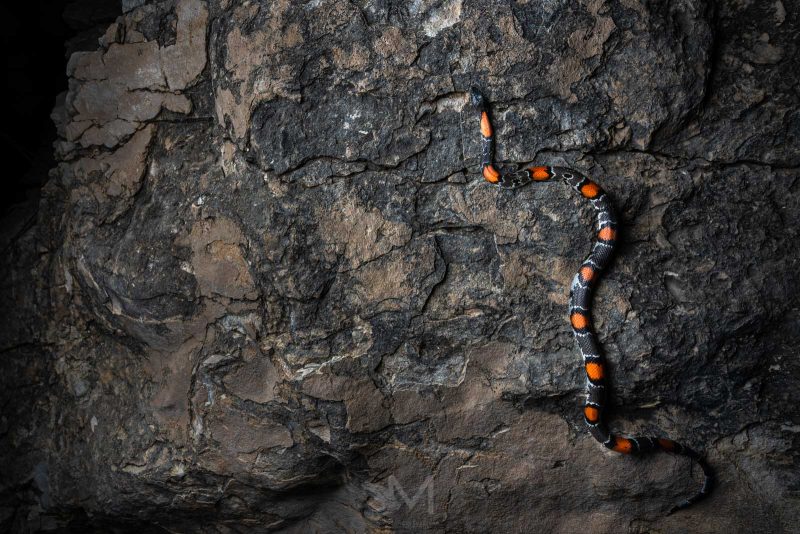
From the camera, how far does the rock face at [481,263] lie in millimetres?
3393

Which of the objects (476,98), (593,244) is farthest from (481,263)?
(476,98)

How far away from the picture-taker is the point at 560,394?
137 inches

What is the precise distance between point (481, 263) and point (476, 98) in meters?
0.74

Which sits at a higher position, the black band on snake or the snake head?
the snake head

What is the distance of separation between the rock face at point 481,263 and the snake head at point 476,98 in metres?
0.04

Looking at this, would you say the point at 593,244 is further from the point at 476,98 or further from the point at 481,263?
the point at 476,98

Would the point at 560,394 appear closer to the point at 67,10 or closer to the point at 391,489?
the point at 391,489

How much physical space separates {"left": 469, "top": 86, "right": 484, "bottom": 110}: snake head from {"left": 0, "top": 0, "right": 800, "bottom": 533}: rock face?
4 cm

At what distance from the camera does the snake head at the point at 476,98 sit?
3352 mm

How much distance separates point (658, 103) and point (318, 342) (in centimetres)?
188

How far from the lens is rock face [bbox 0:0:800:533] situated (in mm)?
3393

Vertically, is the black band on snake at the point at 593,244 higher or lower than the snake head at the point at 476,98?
lower

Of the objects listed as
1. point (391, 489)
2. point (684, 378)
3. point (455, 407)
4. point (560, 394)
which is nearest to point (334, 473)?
point (391, 489)

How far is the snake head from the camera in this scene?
3352 mm
